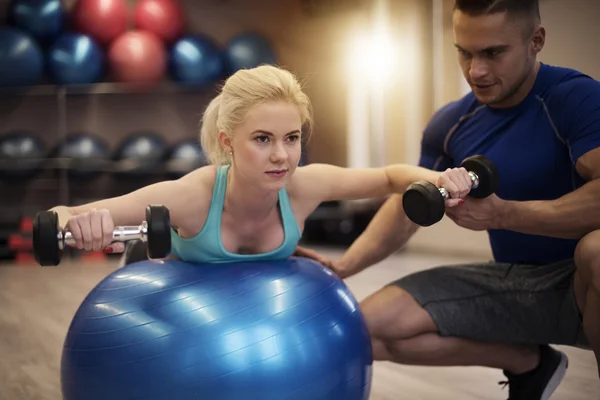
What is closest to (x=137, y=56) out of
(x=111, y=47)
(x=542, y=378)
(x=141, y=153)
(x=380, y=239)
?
(x=111, y=47)

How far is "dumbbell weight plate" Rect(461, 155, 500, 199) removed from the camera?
1636 millimetres

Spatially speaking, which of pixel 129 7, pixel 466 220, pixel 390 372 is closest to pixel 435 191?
pixel 466 220

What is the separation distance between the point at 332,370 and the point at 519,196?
2.56ft

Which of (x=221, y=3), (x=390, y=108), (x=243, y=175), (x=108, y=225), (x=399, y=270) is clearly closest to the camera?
(x=108, y=225)

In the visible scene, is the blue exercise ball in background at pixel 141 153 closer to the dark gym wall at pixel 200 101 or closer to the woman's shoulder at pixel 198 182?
the dark gym wall at pixel 200 101

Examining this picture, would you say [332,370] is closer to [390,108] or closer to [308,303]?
[308,303]

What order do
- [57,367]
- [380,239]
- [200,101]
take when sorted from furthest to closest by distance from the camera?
1. [200,101]
2. [57,367]
3. [380,239]

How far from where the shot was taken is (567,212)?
1.70 metres

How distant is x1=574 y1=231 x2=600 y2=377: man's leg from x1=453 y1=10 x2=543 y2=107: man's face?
18.8 inches

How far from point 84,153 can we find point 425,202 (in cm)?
385

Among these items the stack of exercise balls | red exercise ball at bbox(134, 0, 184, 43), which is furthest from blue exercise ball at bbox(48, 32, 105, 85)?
red exercise ball at bbox(134, 0, 184, 43)

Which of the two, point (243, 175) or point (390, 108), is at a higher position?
point (243, 175)

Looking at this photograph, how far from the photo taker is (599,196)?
1685 mm

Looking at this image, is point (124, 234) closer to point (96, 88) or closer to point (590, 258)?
point (590, 258)
